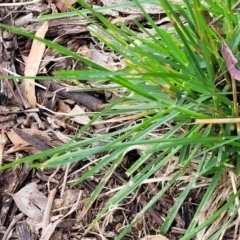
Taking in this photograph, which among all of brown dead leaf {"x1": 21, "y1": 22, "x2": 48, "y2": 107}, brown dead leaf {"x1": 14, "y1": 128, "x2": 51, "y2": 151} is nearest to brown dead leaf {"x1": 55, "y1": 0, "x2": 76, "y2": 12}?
brown dead leaf {"x1": 21, "y1": 22, "x2": 48, "y2": 107}

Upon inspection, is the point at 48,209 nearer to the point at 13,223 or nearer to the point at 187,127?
the point at 13,223

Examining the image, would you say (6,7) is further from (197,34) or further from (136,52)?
(197,34)

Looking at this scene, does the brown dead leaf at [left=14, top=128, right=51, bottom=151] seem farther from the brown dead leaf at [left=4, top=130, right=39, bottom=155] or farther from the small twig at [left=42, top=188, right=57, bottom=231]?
the small twig at [left=42, top=188, right=57, bottom=231]

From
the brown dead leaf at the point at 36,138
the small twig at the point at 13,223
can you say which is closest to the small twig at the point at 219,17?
the brown dead leaf at the point at 36,138

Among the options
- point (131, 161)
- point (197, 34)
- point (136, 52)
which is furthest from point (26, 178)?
point (197, 34)

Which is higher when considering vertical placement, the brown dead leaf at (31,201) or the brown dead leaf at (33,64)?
the brown dead leaf at (33,64)

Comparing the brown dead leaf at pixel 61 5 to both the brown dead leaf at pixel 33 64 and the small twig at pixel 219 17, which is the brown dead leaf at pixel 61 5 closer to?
the brown dead leaf at pixel 33 64
